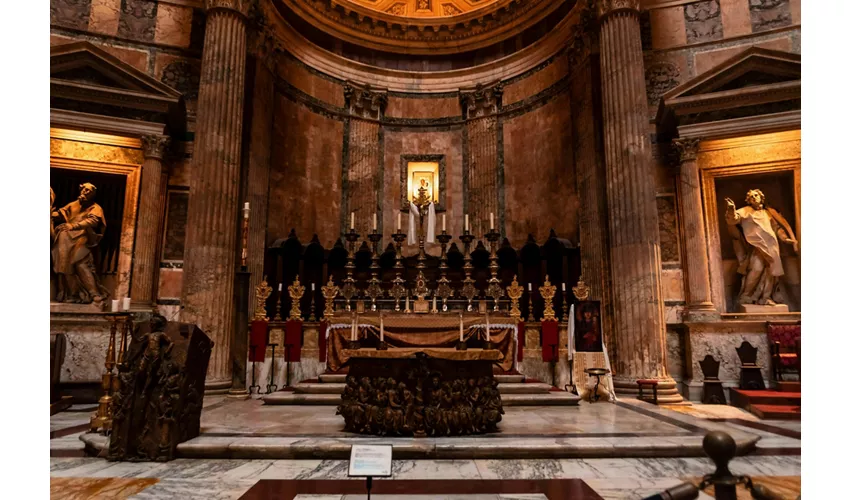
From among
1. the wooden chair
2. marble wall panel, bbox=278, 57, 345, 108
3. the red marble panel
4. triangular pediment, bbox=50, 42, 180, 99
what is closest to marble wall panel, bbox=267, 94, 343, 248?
marble wall panel, bbox=278, 57, 345, 108

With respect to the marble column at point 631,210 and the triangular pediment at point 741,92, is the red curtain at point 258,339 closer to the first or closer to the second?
the marble column at point 631,210

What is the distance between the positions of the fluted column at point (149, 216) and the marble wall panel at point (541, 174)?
8.64 meters

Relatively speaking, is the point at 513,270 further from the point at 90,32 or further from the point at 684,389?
the point at 90,32

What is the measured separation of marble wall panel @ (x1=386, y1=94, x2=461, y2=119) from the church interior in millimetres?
1765

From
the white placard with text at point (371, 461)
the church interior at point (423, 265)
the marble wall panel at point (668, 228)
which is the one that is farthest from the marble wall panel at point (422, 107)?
the white placard with text at point (371, 461)

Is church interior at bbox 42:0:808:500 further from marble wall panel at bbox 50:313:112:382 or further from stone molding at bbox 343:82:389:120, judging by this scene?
stone molding at bbox 343:82:389:120

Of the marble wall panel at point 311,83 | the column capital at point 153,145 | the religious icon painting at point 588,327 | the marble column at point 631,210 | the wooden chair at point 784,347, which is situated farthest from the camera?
the marble wall panel at point 311,83

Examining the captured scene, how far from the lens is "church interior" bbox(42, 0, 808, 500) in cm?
436

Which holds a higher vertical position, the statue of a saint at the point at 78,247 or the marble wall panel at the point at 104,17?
the marble wall panel at the point at 104,17

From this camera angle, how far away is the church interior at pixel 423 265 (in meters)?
4.36

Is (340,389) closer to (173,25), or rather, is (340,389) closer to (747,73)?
(173,25)

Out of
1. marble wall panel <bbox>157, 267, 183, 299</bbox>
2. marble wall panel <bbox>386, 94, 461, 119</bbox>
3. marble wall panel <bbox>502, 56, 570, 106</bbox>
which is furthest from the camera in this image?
marble wall panel <bbox>386, 94, 461, 119</bbox>

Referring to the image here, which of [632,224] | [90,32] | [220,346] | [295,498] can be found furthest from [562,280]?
[90,32]

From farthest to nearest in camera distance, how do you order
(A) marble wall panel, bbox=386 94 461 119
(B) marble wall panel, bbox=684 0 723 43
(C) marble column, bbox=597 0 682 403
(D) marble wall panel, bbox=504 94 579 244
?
(A) marble wall panel, bbox=386 94 461 119 → (D) marble wall panel, bbox=504 94 579 244 → (B) marble wall panel, bbox=684 0 723 43 → (C) marble column, bbox=597 0 682 403
